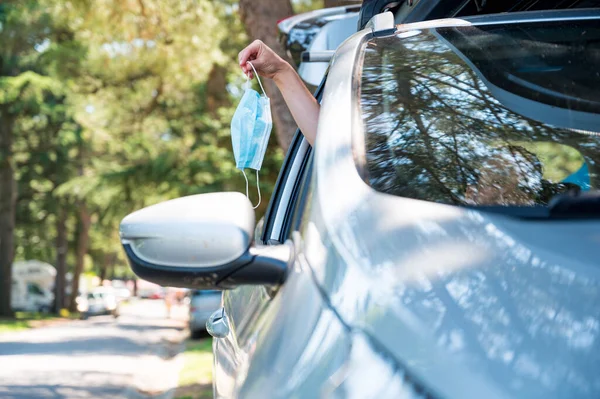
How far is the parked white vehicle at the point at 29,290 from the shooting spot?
2201 inches

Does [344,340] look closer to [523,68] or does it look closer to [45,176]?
[523,68]

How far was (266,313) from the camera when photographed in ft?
5.54

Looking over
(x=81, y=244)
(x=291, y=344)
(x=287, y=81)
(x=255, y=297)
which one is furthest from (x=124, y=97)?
(x=81, y=244)

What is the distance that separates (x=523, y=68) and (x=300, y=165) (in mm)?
807

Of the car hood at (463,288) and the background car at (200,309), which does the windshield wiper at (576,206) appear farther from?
the background car at (200,309)

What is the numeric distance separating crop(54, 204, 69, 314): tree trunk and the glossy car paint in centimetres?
3678

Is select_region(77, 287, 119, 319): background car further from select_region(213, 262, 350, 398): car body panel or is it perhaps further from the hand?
select_region(213, 262, 350, 398): car body panel

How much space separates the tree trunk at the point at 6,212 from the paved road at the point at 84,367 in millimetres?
9168

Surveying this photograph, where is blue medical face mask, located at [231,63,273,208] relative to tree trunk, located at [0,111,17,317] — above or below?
above

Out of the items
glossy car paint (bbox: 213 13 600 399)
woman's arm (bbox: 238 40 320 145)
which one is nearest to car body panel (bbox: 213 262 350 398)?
glossy car paint (bbox: 213 13 600 399)

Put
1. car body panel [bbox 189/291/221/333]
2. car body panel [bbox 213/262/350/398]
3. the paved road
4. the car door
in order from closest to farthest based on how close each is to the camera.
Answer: car body panel [bbox 213/262/350/398], the car door, the paved road, car body panel [bbox 189/291/221/333]

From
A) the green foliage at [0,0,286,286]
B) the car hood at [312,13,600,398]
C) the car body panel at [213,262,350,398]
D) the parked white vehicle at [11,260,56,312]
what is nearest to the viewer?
the car hood at [312,13,600,398]

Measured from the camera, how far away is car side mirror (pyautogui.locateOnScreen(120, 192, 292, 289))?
1.50m

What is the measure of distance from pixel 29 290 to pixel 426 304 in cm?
5878
